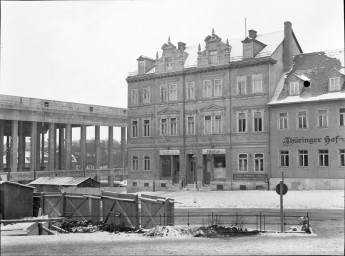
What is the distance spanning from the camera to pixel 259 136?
38.9m

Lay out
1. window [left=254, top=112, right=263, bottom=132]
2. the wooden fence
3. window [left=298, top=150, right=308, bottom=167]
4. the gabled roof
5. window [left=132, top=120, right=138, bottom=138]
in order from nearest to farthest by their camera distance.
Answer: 1. the wooden fence
2. window [left=298, top=150, right=308, bottom=167]
3. the gabled roof
4. window [left=254, top=112, right=263, bottom=132]
5. window [left=132, top=120, right=138, bottom=138]

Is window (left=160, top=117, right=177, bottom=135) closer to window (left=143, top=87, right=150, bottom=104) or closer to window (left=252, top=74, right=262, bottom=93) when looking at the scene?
window (left=143, top=87, right=150, bottom=104)

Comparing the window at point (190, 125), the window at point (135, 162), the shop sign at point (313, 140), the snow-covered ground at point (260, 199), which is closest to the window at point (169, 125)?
the window at point (190, 125)

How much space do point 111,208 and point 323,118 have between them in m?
19.2

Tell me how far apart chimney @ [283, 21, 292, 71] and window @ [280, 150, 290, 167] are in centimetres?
808

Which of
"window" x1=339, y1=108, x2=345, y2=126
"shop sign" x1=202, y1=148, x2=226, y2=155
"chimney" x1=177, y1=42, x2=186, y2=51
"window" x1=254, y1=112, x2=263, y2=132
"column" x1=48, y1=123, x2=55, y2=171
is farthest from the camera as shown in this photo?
"column" x1=48, y1=123, x2=55, y2=171

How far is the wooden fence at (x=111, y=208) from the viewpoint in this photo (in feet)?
64.7

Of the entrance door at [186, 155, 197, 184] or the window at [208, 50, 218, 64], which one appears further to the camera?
the window at [208, 50, 218, 64]

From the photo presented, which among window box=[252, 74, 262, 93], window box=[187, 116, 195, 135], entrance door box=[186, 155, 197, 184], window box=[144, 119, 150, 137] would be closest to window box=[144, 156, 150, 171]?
window box=[144, 119, 150, 137]

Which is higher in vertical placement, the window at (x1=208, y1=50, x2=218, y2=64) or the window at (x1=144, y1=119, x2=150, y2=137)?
the window at (x1=208, y1=50, x2=218, y2=64)

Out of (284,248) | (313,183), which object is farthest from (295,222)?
(313,183)

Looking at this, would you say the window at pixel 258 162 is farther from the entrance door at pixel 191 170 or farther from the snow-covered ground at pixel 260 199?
the entrance door at pixel 191 170

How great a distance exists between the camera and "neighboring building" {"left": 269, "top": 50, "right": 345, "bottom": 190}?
32.1 metres

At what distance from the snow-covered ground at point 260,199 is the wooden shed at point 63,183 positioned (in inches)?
217
